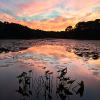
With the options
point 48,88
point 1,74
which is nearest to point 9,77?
point 1,74

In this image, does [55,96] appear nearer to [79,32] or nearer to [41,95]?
[41,95]

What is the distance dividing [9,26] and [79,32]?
107 feet

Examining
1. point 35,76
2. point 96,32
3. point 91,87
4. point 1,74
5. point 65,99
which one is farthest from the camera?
point 96,32

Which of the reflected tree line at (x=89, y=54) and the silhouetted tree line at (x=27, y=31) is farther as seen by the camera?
the silhouetted tree line at (x=27, y=31)

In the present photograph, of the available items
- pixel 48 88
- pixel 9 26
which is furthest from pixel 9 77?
pixel 9 26

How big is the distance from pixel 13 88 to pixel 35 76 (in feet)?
10.4

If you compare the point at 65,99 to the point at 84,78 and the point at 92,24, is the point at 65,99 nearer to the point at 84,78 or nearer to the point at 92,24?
the point at 84,78

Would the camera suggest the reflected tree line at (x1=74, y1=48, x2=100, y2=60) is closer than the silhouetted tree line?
Yes

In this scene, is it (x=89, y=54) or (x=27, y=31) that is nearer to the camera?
(x=89, y=54)

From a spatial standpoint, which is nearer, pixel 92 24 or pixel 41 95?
pixel 41 95

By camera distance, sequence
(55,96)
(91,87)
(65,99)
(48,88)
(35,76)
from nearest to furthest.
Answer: (65,99) < (55,96) < (48,88) < (91,87) < (35,76)

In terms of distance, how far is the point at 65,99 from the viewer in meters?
10.7

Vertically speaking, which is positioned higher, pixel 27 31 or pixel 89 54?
pixel 89 54

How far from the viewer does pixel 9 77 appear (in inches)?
630
